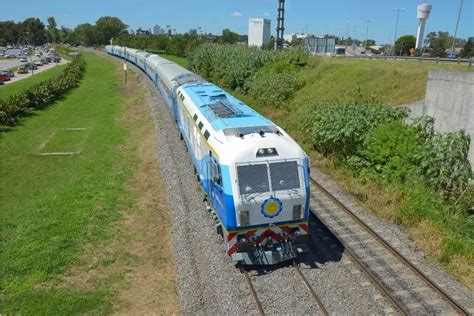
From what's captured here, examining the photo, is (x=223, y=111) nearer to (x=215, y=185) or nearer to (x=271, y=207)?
(x=215, y=185)

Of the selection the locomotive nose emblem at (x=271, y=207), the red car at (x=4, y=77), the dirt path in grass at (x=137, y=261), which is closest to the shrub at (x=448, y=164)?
the locomotive nose emblem at (x=271, y=207)

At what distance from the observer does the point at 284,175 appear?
449 inches

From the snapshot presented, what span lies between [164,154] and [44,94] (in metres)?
24.7

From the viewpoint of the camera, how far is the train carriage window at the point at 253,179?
11031 millimetres

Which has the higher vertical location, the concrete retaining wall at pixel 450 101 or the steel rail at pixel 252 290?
the concrete retaining wall at pixel 450 101

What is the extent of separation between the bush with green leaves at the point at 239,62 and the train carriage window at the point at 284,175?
30048 mm

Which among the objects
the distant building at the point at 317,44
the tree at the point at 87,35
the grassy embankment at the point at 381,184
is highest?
the tree at the point at 87,35

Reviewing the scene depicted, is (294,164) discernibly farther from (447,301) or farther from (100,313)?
(100,313)

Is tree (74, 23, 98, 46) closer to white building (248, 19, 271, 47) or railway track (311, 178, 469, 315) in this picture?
white building (248, 19, 271, 47)

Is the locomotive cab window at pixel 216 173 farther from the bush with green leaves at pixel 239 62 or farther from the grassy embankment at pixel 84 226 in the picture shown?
the bush with green leaves at pixel 239 62

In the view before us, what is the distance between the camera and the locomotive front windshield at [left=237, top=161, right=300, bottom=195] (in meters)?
11.1

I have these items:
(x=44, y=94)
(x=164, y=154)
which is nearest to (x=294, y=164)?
(x=164, y=154)

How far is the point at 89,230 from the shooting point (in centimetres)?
1466

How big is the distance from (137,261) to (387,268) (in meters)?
8.03
